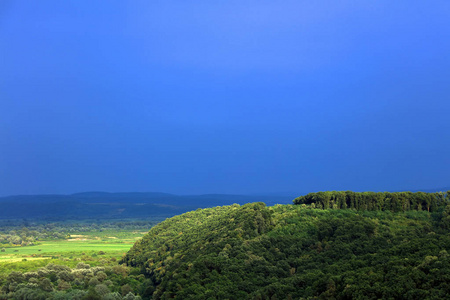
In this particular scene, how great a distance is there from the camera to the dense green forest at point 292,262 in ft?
100

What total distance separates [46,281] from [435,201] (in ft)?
191

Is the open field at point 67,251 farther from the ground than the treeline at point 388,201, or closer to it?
closer to it

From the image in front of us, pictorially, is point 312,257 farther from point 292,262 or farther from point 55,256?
point 55,256

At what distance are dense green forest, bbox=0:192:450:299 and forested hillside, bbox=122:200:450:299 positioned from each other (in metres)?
0.10

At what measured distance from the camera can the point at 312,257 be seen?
142 ft

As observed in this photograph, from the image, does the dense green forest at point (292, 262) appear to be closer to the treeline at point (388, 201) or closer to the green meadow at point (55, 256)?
the treeline at point (388, 201)

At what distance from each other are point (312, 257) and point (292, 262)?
2.36m

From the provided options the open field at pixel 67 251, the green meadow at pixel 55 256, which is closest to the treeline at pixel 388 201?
the green meadow at pixel 55 256

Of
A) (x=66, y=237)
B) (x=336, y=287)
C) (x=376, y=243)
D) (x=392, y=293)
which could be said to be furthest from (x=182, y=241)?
(x=66, y=237)

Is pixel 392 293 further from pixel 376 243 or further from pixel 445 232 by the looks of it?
pixel 445 232

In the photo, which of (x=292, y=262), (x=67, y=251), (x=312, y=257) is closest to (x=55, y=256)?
(x=67, y=251)

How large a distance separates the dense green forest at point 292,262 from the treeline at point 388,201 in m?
0.21

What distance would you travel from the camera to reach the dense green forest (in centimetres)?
3052

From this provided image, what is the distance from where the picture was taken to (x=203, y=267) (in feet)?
141
